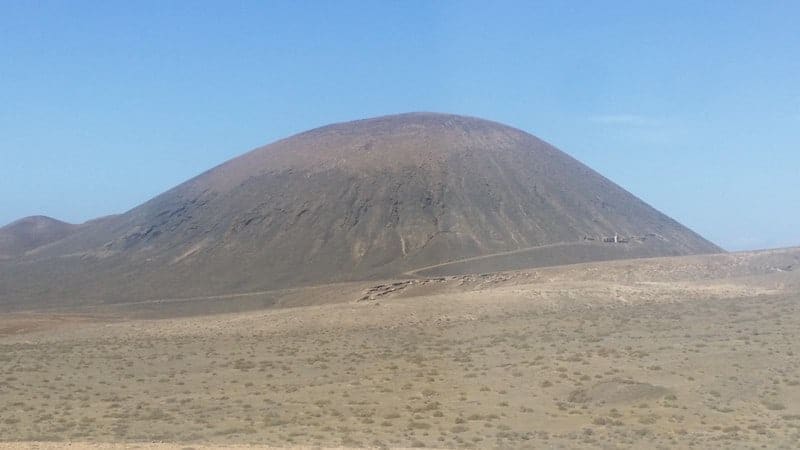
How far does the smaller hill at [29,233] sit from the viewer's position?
146500 mm

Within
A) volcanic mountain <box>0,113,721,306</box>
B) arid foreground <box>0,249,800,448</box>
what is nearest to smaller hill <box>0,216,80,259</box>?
volcanic mountain <box>0,113,721,306</box>

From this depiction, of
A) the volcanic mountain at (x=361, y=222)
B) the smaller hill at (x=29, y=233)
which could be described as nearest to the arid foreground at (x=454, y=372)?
the volcanic mountain at (x=361, y=222)

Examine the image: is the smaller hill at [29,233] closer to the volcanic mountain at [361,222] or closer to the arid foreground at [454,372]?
the volcanic mountain at [361,222]

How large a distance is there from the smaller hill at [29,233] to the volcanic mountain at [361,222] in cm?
2475

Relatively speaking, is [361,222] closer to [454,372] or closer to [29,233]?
[454,372]

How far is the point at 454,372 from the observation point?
87.0 ft

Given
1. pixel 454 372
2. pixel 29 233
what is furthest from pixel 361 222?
pixel 29 233

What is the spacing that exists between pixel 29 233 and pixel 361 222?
293 feet

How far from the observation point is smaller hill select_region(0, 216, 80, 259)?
5768 inches

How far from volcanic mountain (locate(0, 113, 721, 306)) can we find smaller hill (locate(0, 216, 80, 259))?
24.8m

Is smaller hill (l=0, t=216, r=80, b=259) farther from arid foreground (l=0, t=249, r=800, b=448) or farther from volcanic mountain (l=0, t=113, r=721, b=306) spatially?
arid foreground (l=0, t=249, r=800, b=448)

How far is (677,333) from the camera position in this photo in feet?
101

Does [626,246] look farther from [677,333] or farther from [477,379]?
[477,379]

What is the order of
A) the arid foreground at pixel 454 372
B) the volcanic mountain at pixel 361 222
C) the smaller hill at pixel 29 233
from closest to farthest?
the arid foreground at pixel 454 372 → the volcanic mountain at pixel 361 222 → the smaller hill at pixel 29 233
